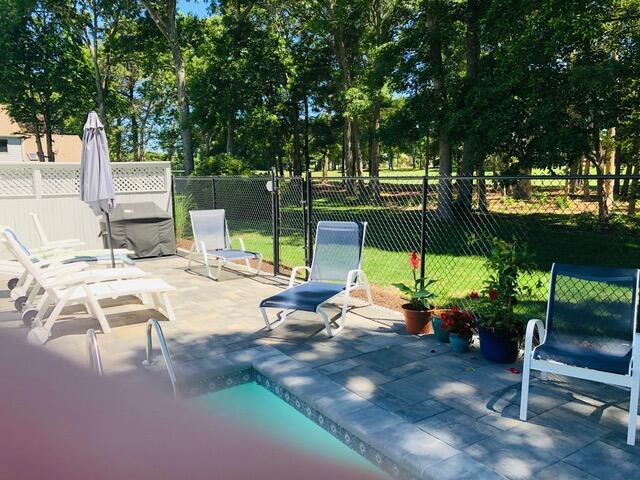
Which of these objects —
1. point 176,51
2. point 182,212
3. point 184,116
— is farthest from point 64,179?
point 176,51

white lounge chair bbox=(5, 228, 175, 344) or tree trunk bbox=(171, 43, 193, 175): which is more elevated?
tree trunk bbox=(171, 43, 193, 175)

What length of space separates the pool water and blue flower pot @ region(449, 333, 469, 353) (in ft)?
5.53

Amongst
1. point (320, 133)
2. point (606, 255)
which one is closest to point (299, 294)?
point (606, 255)

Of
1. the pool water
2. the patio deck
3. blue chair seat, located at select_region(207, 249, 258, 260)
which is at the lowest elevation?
the pool water

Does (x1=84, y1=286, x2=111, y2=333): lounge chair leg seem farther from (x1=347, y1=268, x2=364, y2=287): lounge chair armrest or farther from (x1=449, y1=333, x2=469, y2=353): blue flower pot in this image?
(x1=449, y1=333, x2=469, y2=353): blue flower pot

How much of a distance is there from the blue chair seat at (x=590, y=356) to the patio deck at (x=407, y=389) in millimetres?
403

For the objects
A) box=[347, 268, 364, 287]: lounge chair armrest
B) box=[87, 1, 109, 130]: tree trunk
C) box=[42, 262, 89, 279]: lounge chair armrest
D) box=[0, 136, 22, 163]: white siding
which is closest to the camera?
box=[347, 268, 364, 287]: lounge chair armrest

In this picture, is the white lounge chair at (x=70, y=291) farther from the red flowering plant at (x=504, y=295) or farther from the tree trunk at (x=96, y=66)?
the tree trunk at (x=96, y=66)

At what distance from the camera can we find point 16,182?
9766 mm

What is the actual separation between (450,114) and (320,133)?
18.0m

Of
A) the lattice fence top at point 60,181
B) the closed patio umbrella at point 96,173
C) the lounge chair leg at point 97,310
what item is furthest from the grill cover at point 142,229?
the lounge chair leg at point 97,310

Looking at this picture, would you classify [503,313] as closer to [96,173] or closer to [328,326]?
[328,326]

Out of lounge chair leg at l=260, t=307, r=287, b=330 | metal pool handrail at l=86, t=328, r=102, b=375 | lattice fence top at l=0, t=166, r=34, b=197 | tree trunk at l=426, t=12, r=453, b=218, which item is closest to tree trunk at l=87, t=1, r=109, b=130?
lattice fence top at l=0, t=166, r=34, b=197

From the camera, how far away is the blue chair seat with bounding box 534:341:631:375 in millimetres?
3098
